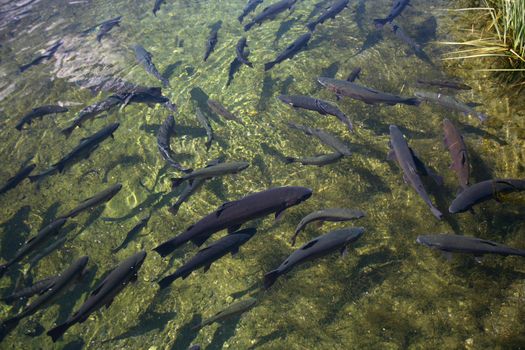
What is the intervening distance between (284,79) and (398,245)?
5.29 metres

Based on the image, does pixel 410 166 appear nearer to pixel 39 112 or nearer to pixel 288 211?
pixel 288 211

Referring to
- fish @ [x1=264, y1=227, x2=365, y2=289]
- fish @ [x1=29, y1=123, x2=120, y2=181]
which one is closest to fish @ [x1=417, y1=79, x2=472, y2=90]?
fish @ [x1=264, y1=227, x2=365, y2=289]

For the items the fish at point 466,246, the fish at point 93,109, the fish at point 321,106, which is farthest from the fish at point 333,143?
the fish at point 93,109

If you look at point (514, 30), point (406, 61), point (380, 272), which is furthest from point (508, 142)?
point (406, 61)

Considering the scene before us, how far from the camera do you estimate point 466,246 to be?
3.62 m

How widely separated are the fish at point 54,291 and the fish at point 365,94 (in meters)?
5.38

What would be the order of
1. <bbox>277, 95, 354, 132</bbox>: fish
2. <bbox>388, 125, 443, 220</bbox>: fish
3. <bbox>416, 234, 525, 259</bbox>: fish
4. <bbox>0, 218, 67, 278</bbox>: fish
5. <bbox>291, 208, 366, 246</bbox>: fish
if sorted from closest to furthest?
<bbox>416, 234, 525, 259</bbox>: fish < <bbox>388, 125, 443, 220</bbox>: fish < <bbox>291, 208, 366, 246</bbox>: fish < <bbox>0, 218, 67, 278</bbox>: fish < <bbox>277, 95, 354, 132</bbox>: fish

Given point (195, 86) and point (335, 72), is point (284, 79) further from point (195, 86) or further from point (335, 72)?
point (195, 86)

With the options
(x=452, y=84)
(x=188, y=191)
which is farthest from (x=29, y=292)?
(x=452, y=84)

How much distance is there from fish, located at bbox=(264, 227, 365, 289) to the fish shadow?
1515mm

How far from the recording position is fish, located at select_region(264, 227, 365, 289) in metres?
3.85

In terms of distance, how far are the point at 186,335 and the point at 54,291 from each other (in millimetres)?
2136

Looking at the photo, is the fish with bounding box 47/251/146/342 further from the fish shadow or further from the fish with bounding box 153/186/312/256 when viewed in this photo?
the fish shadow

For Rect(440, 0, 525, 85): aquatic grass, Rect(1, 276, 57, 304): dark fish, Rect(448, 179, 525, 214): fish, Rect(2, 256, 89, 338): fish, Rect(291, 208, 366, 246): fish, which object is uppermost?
Rect(440, 0, 525, 85): aquatic grass
